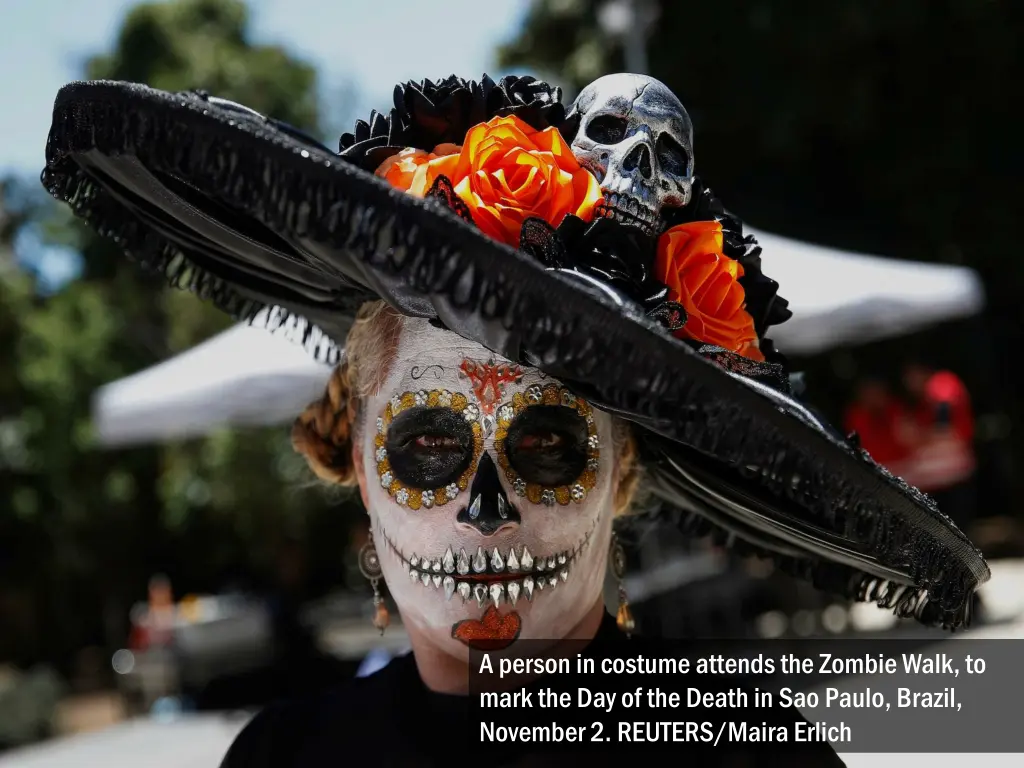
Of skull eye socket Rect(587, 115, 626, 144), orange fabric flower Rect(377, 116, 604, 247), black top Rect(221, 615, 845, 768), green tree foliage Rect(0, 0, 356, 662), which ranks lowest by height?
black top Rect(221, 615, 845, 768)

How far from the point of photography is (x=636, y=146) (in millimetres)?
1489

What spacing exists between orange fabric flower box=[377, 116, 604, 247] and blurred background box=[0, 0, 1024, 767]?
1092 millimetres

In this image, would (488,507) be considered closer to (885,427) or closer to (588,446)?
(588,446)

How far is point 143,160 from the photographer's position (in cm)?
131

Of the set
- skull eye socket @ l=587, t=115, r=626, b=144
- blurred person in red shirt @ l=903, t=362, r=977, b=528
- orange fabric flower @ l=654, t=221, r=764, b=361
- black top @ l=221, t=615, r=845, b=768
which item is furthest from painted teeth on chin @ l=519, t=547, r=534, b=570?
blurred person in red shirt @ l=903, t=362, r=977, b=528

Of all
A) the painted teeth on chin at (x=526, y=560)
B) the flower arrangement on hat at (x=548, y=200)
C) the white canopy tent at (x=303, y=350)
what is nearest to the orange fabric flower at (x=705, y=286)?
the flower arrangement on hat at (x=548, y=200)

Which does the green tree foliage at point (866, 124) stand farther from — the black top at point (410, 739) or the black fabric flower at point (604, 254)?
the black fabric flower at point (604, 254)

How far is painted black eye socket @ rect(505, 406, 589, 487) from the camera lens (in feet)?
5.02

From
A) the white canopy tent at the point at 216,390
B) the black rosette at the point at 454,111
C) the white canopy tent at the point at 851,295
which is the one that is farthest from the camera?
the white canopy tent at the point at 216,390

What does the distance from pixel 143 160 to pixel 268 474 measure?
8.98 meters

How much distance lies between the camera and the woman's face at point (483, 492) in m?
1.50

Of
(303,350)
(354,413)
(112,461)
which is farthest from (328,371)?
(112,461)

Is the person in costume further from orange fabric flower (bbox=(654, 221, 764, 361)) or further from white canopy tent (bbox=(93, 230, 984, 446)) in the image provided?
white canopy tent (bbox=(93, 230, 984, 446))

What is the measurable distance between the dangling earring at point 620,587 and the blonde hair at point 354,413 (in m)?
0.06
